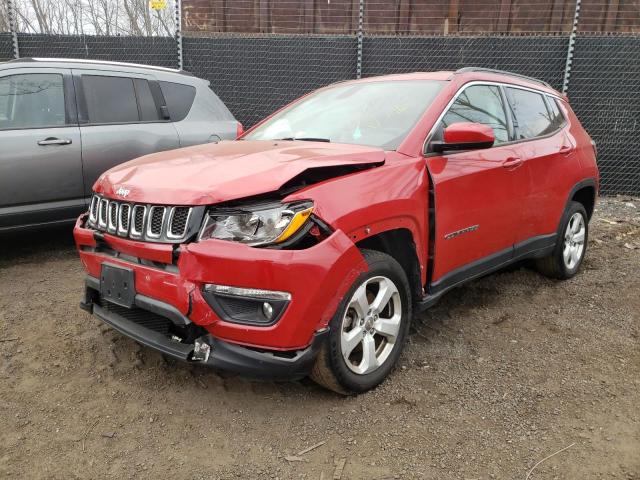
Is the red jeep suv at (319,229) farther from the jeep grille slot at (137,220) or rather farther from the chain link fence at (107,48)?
the chain link fence at (107,48)

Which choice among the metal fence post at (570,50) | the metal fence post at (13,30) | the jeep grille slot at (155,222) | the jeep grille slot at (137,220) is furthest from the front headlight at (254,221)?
the metal fence post at (13,30)

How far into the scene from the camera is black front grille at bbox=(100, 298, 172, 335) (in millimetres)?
2553

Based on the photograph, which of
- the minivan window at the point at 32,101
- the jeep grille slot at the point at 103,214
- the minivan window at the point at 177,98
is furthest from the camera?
the minivan window at the point at 177,98

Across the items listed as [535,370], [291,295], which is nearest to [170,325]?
[291,295]

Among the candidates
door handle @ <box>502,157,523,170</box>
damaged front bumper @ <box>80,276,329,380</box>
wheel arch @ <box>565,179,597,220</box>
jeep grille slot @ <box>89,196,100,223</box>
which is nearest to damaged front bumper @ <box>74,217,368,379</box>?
damaged front bumper @ <box>80,276,329,380</box>

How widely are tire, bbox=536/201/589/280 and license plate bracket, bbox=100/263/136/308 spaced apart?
3476mm

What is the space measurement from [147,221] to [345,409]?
1356mm

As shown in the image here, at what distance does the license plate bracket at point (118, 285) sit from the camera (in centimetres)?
254

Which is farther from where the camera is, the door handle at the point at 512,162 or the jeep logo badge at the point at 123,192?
the door handle at the point at 512,162

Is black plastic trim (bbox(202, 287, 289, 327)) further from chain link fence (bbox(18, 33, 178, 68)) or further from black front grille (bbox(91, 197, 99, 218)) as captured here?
chain link fence (bbox(18, 33, 178, 68))

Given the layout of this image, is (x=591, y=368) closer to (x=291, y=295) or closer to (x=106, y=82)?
(x=291, y=295)

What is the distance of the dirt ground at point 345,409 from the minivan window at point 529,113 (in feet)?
4.68

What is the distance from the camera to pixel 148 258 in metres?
2.46

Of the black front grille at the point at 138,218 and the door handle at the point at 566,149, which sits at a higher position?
the door handle at the point at 566,149
